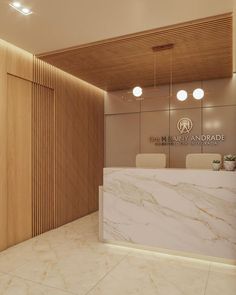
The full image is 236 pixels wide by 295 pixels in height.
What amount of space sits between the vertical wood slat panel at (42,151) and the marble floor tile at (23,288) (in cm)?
161

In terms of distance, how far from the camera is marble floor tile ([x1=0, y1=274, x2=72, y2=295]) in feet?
8.82

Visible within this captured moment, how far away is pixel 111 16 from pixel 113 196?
2.66 meters

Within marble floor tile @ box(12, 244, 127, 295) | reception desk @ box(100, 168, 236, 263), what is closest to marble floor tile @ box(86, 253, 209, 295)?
marble floor tile @ box(12, 244, 127, 295)

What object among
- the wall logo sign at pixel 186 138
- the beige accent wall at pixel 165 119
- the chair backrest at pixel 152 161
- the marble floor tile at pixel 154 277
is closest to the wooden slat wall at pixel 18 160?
the marble floor tile at pixel 154 277

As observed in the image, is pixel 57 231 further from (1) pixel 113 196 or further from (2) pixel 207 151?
(2) pixel 207 151

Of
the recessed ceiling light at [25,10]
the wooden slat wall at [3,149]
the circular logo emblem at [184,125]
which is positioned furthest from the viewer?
the circular logo emblem at [184,125]

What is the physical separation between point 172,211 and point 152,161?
1.68 m

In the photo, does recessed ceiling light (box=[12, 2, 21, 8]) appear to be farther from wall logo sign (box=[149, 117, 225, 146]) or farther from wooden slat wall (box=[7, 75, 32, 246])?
wall logo sign (box=[149, 117, 225, 146])

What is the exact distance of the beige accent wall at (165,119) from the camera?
18.8ft

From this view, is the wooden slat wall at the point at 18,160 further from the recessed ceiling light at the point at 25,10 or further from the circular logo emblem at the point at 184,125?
the circular logo emblem at the point at 184,125

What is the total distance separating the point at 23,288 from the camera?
2783 millimetres

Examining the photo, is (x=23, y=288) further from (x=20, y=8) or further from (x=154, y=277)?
(x=20, y=8)

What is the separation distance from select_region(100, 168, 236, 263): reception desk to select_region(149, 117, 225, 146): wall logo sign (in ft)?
8.17

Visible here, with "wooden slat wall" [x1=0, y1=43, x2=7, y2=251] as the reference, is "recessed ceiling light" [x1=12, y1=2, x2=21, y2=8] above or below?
above
